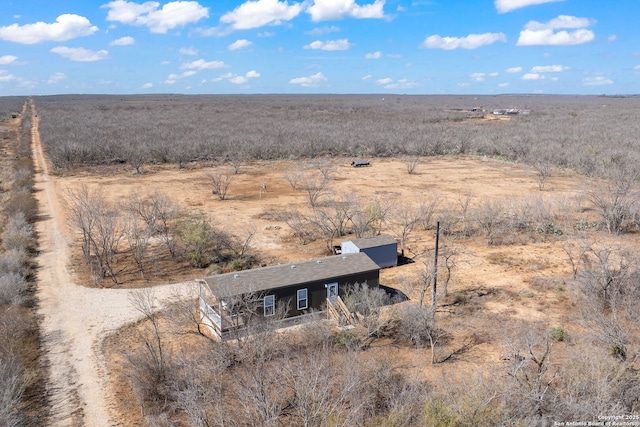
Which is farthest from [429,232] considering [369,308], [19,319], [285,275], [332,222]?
[19,319]

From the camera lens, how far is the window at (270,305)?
64.4 ft

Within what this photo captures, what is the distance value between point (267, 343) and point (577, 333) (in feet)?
43.5

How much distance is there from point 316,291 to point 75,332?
10666 millimetres

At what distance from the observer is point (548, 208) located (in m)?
37.4

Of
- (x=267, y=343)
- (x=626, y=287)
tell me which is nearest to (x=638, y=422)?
(x=267, y=343)

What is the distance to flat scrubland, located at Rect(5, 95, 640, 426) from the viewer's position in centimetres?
1286

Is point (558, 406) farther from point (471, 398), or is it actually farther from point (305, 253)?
point (305, 253)

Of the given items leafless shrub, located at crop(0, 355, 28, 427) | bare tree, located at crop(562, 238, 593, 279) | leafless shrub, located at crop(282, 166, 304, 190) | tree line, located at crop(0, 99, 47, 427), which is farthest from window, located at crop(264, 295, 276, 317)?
leafless shrub, located at crop(282, 166, 304, 190)

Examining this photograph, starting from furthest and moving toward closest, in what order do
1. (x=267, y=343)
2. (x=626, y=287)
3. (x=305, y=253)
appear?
(x=305, y=253) → (x=626, y=287) → (x=267, y=343)

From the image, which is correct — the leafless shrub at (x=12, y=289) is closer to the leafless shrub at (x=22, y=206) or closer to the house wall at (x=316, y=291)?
the house wall at (x=316, y=291)

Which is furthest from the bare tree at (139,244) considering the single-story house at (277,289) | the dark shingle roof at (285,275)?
the dark shingle roof at (285,275)

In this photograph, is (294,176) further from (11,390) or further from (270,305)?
(11,390)

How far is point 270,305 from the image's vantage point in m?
19.8

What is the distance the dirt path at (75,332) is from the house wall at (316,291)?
22.3 feet
